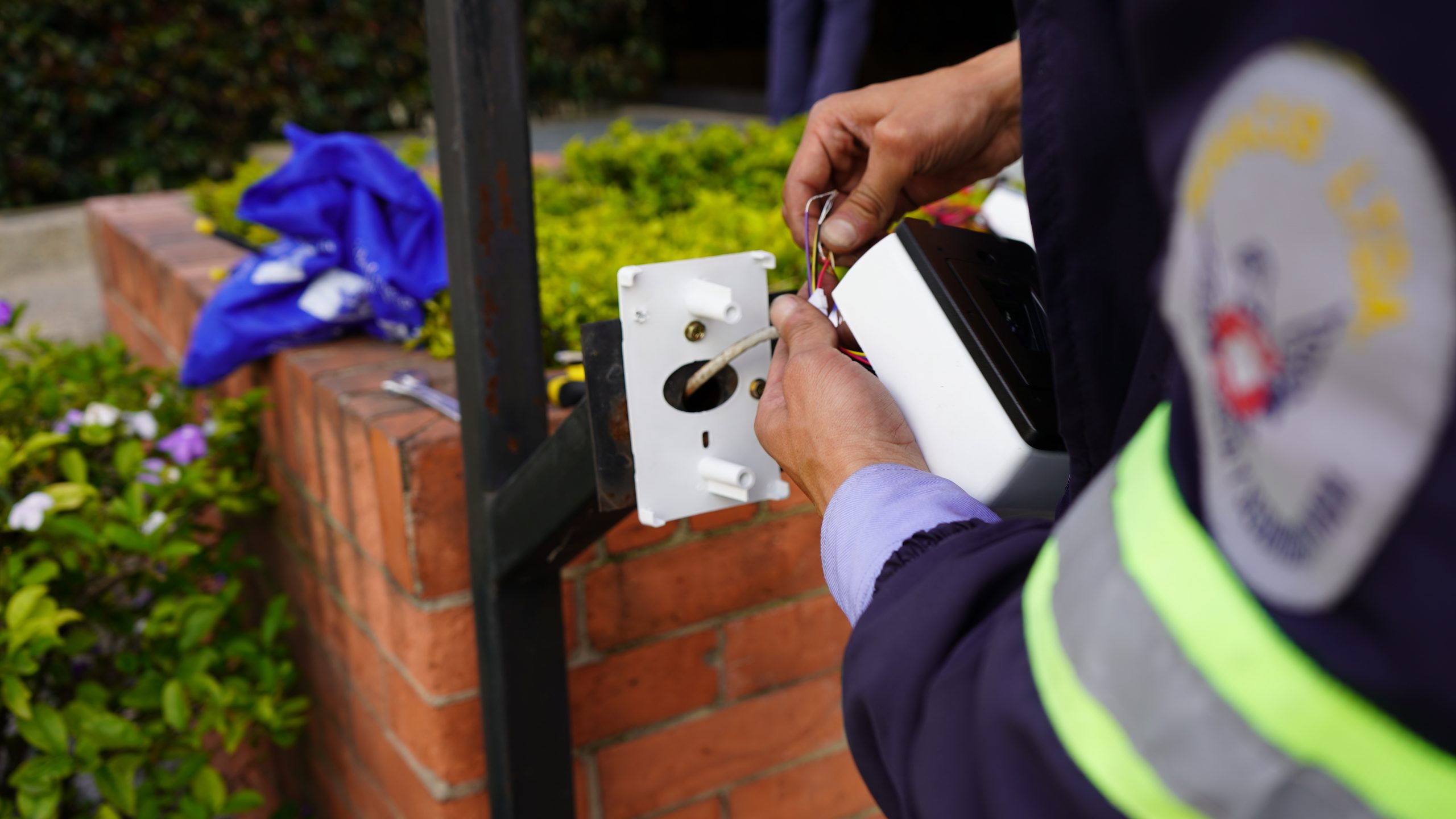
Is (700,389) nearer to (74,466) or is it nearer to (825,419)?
(825,419)

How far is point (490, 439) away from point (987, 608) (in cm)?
74

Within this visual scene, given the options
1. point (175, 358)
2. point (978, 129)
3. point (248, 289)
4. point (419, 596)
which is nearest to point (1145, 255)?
point (978, 129)

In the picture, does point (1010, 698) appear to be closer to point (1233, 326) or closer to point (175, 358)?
point (1233, 326)

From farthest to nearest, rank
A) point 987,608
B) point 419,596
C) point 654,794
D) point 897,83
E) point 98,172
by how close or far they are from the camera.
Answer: point 98,172, point 654,794, point 419,596, point 897,83, point 987,608

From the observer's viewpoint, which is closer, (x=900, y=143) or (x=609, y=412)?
(x=609, y=412)

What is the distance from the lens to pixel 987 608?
1.81 feet

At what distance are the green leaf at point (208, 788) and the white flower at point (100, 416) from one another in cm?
57

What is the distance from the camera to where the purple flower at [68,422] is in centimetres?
173

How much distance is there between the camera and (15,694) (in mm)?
1381

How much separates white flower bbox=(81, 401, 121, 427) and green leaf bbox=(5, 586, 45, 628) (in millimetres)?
367

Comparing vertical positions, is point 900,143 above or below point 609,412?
above

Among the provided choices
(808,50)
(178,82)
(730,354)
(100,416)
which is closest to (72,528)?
(100,416)

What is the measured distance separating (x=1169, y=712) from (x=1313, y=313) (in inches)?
5.9

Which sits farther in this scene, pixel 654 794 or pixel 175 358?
pixel 175 358
